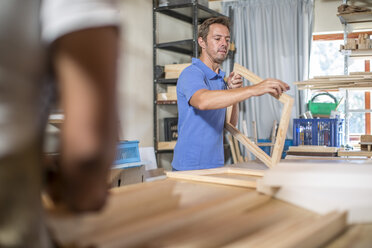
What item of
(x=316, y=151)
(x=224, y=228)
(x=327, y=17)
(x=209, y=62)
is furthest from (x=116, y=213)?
(x=327, y=17)

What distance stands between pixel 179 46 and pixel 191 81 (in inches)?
129

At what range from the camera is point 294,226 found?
79 cm

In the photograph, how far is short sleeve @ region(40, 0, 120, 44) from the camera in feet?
1.41

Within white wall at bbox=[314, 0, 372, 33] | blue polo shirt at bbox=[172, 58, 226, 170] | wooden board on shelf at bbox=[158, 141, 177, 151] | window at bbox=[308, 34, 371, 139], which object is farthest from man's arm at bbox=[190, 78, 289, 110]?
white wall at bbox=[314, 0, 372, 33]

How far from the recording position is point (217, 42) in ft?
8.93

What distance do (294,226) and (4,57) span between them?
620 millimetres

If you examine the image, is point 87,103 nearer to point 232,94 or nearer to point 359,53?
point 232,94

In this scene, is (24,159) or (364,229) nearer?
(24,159)

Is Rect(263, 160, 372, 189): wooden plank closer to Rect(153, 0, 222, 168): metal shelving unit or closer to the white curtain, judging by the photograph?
Rect(153, 0, 222, 168): metal shelving unit

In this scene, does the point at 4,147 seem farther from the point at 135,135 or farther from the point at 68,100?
the point at 135,135

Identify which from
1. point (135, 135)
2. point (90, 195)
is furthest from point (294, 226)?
point (135, 135)

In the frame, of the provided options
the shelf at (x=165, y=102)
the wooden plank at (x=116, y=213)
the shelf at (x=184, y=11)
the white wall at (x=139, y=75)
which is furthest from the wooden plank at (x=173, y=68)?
the wooden plank at (x=116, y=213)

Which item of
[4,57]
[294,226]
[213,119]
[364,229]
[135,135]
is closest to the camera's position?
[4,57]

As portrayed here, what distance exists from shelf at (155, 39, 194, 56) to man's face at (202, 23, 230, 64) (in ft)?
8.00
